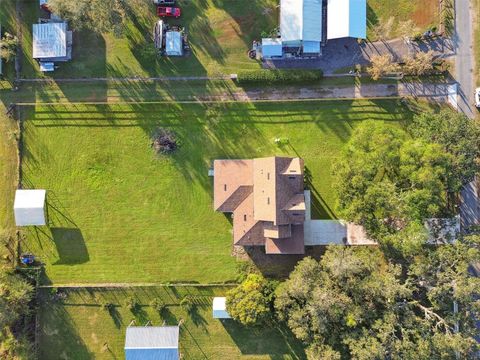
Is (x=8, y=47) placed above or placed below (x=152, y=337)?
above

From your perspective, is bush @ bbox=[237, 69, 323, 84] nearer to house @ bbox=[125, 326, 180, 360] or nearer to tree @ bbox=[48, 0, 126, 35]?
tree @ bbox=[48, 0, 126, 35]

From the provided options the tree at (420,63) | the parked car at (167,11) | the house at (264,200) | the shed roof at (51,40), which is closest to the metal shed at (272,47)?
the parked car at (167,11)

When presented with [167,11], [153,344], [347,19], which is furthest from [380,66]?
[153,344]

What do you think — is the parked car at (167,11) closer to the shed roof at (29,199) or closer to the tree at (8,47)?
the tree at (8,47)

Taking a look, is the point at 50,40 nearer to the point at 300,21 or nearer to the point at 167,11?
the point at 167,11

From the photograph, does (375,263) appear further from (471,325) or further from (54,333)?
(54,333)
